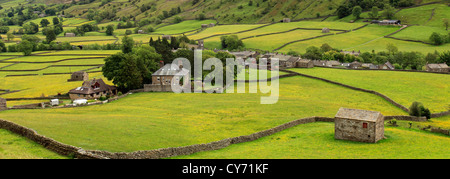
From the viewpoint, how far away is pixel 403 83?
266ft

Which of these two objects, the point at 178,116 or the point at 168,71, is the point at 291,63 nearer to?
the point at 168,71

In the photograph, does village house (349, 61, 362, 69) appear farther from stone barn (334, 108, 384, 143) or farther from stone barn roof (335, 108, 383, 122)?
stone barn (334, 108, 384, 143)

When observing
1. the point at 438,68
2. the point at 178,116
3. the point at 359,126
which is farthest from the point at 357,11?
the point at 359,126

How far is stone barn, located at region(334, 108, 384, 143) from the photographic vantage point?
38469 millimetres

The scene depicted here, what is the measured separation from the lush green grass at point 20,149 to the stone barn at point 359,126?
25738 mm

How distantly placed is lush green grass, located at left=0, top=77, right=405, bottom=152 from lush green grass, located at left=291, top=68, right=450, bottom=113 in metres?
5.37

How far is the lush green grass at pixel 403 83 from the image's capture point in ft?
217

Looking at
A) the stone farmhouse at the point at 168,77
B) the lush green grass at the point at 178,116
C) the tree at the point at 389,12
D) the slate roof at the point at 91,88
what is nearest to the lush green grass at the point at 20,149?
the lush green grass at the point at 178,116

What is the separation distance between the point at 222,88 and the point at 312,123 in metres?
29.5

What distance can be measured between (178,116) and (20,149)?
2285 centimetres

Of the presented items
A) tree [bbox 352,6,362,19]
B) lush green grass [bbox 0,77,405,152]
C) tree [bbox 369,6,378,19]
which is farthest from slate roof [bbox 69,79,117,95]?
tree [bbox 352,6,362,19]

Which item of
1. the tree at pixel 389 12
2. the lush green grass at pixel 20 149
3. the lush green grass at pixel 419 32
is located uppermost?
the tree at pixel 389 12

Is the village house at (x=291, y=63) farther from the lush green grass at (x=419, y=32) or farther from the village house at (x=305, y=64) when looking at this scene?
the lush green grass at (x=419, y=32)

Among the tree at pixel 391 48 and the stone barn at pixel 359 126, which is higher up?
the tree at pixel 391 48
